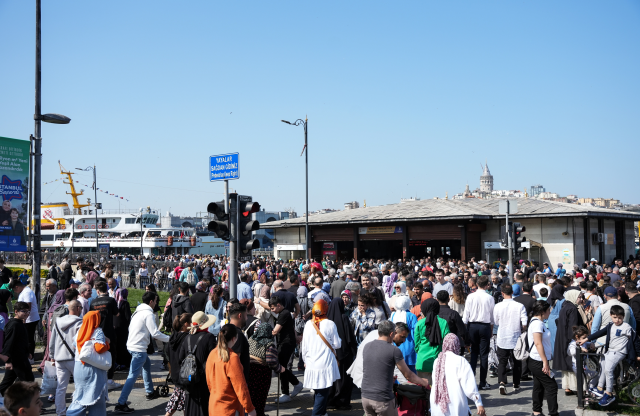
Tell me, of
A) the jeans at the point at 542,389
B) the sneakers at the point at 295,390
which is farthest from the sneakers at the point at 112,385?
the jeans at the point at 542,389

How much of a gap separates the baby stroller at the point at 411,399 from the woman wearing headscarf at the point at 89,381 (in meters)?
3.30

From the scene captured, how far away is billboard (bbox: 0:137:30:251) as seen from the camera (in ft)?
40.0

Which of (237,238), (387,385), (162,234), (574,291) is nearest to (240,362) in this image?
(387,385)

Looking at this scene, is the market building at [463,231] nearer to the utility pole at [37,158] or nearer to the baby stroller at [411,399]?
the utility pole at [37,158]

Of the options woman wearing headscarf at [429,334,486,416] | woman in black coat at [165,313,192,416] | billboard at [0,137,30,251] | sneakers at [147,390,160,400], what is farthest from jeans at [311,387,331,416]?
billboard at [0,137,30,251]

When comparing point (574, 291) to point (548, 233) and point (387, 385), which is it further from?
point (548, 233)

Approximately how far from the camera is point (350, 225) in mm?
36750

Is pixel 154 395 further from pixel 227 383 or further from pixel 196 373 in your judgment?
pixel 227 383

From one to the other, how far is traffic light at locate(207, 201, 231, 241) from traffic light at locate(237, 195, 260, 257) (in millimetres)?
195

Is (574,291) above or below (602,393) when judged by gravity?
above

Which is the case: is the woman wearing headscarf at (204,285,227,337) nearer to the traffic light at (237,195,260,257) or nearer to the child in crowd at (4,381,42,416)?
the traffic light at (237,195,260,257)

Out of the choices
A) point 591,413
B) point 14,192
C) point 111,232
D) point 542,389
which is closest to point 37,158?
point 14,192

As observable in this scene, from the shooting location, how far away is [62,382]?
284 inches

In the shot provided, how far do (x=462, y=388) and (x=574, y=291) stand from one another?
17.5ft
